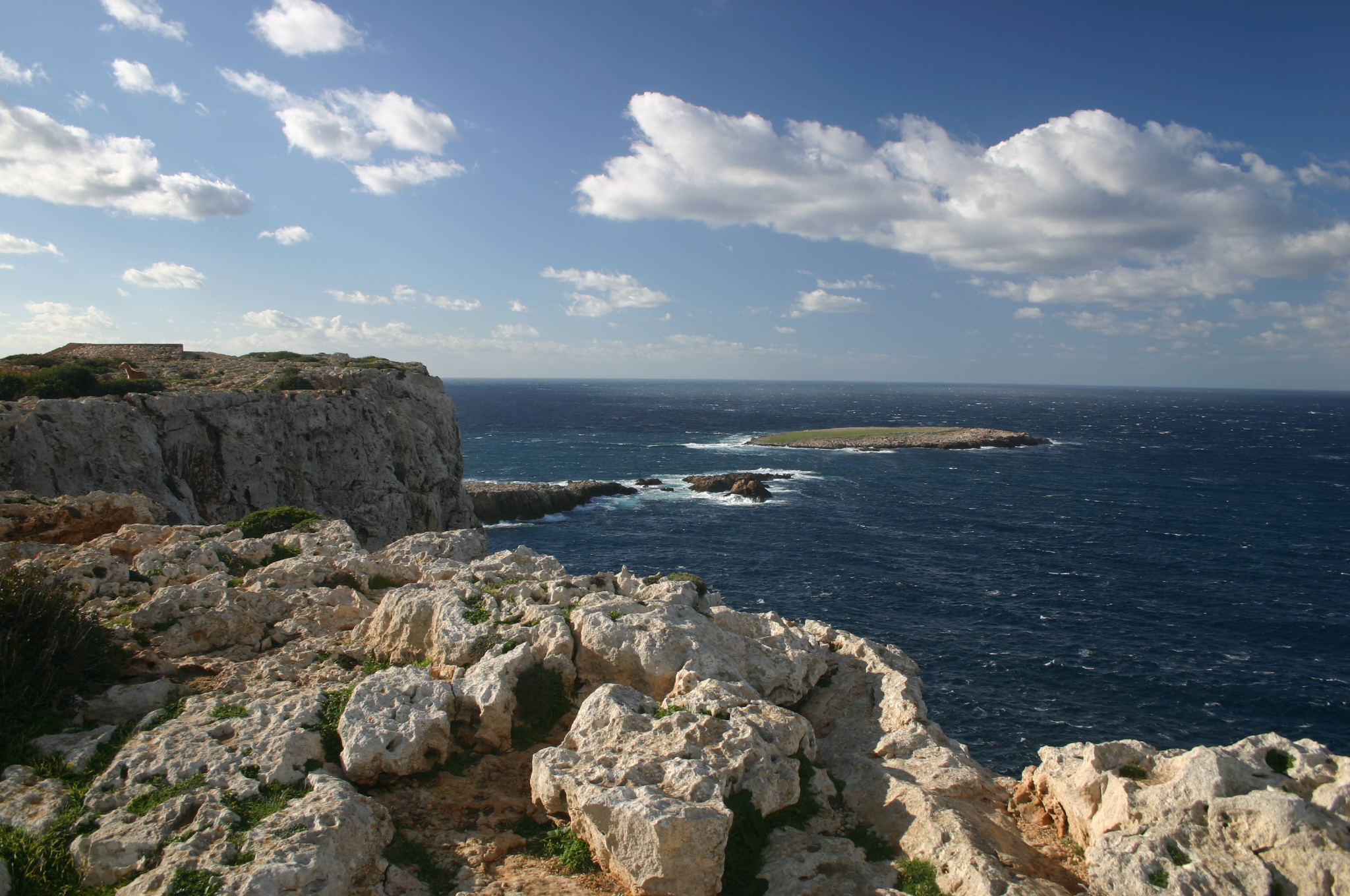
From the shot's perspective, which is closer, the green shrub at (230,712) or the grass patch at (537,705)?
the green shrub at (230,712)

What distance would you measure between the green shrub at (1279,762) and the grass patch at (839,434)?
115673mm

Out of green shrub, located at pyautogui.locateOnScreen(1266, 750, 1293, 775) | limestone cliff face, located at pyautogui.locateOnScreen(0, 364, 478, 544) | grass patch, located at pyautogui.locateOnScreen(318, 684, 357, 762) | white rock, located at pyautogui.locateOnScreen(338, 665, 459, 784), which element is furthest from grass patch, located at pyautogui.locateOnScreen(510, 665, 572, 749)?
limestone cliff face, located at pyautogui.locateOnScreen(0, 364, 478, 544)

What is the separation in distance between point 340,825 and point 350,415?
4183 cm

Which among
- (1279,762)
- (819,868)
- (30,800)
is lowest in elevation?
(819,868)

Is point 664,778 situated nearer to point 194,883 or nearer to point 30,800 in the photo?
point 194,883

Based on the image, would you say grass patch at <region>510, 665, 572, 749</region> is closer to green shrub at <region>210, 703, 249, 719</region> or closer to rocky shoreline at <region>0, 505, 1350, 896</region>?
rocky shoreline at <region>0, 505, 1350, 896</region>

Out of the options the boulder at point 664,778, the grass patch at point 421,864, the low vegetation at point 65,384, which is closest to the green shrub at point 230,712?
the grass patch at point 421,864

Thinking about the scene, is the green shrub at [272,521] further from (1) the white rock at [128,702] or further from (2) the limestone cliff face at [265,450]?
(2) the limestone cliff face at [265,450]

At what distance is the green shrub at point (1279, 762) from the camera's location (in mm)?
9250

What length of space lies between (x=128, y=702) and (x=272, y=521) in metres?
12.6

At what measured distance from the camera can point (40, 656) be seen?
1127 cm

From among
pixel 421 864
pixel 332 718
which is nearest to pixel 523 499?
pixel 332 718

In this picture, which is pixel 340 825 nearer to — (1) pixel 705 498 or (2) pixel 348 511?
(2) pixel 348 511

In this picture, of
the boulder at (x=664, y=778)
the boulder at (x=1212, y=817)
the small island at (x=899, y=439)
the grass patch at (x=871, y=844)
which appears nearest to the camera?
the boulder at (x=1212, y=817)
